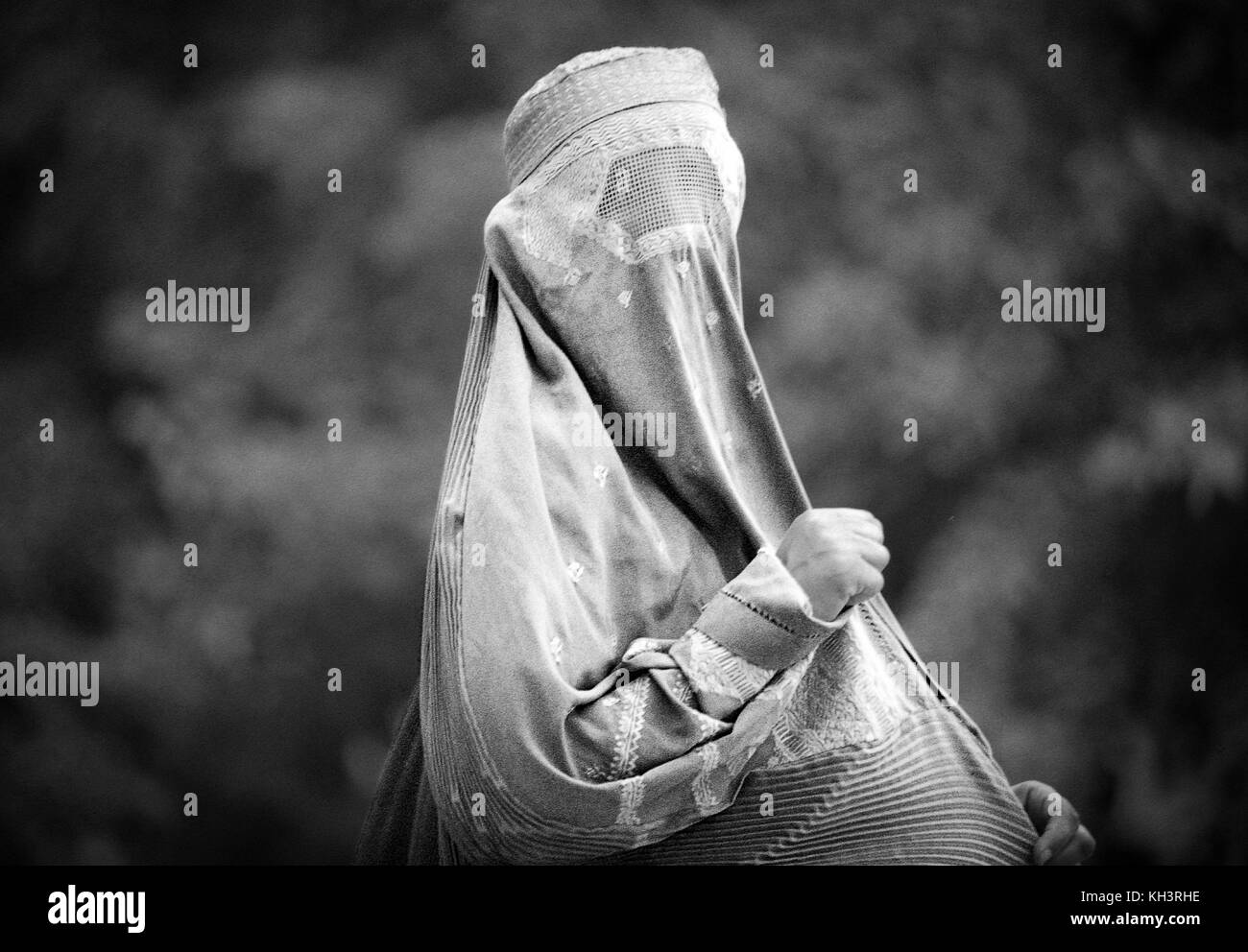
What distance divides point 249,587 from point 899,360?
38.1 inches

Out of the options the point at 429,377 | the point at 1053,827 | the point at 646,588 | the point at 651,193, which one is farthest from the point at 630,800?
the point at 429,377

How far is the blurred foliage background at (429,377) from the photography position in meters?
1.63

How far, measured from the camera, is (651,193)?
126cm

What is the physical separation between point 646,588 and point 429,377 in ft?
2.26

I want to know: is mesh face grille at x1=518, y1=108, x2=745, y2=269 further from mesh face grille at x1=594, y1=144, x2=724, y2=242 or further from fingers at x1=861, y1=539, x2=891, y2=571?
fingers at x1=861, y1=539, x2=891, y2=571

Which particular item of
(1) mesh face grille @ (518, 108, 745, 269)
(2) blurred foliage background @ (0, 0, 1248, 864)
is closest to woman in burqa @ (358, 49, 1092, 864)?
(1) mesh face grille @ (518, 108, 745, 269)

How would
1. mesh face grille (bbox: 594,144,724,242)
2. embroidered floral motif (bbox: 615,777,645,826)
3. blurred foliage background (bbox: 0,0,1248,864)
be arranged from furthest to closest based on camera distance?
blurred foliage background (bbox: 0,0,1248,864) < mesh face grille (bbox: 594,144,724,242) < embroidered floral motif (bbox: 615,777,645,826)

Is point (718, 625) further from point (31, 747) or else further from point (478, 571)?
point (31, 747)

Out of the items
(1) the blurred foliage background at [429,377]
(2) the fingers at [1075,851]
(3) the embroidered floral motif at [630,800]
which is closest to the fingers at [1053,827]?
(2) the fingers at [1075,851]

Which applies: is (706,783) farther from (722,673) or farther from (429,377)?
(429,377)

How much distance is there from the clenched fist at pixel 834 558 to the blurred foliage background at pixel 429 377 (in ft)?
1.98

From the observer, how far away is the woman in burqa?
1.13m
